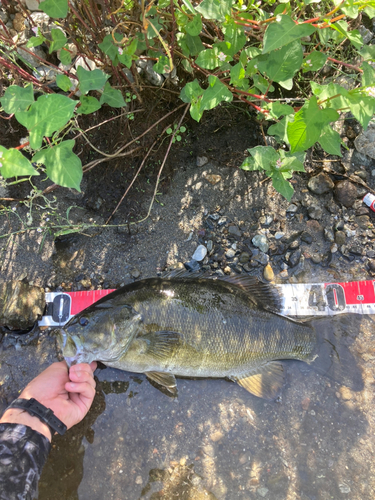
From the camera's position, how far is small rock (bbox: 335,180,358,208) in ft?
12.9

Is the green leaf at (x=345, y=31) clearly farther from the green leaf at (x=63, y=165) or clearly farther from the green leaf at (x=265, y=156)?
the green leaf at (x=63, y=165)

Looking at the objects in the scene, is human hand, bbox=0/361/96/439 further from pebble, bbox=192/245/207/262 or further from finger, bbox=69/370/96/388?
pebble, bbox=192/245/207/262

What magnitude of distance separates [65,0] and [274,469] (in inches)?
174

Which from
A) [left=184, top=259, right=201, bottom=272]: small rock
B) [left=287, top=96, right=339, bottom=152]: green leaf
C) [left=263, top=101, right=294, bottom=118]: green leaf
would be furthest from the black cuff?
[left=263, top=101, right=294, bottom=118]: green leaf

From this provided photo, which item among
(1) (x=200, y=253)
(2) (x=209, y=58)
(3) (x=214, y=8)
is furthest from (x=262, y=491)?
(3) (x=214, y=8)

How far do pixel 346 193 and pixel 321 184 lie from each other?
307 mm

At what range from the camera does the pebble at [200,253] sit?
383 centimetres

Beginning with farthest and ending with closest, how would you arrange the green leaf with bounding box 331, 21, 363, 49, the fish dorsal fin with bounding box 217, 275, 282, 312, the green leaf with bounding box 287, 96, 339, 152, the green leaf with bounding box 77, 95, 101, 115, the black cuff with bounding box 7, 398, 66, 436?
the fish dorsal fin with bounding box 217, 275, 282, 312 → the black cuff with bounding box 7, 398, 66, 436 → the green leaf with bounding box 77, 95, 101, 115 → the green leaf with bounding box 331, 21, 363, 49 → the green leaf with bounding box 287, 96, 339, 152

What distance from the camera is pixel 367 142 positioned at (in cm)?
401

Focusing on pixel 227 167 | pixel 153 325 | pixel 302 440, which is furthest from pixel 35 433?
pixel 227 167

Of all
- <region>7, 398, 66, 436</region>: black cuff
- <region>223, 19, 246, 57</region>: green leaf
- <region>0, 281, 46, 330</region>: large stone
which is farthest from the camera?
<region>0, 281, 46, 330</region>: large stone

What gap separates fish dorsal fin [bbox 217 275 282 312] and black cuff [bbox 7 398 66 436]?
211 centimetres

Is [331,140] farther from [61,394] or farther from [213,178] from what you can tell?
[61,394]

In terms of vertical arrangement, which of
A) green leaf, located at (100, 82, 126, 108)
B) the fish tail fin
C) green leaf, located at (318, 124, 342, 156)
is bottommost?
the fish tail fin
